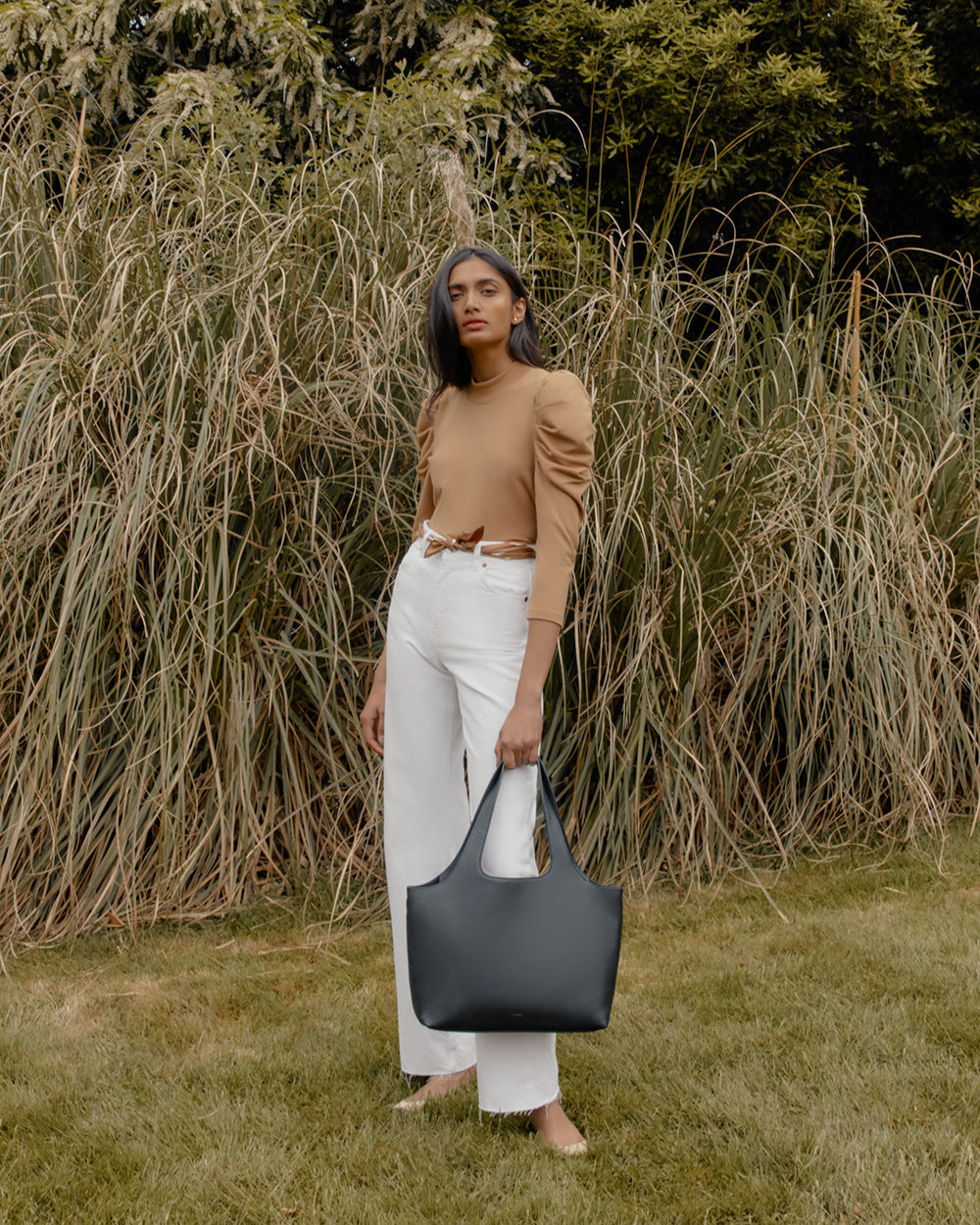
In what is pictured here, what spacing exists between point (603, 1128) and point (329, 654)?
1.54 meters

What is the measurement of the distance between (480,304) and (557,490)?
379mm

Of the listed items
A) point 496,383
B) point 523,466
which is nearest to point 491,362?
point 496,383

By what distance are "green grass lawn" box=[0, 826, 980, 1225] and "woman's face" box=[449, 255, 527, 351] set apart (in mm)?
1386

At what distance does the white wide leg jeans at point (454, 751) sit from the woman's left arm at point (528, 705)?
57 mm

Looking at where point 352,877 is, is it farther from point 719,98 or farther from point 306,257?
point 719,98

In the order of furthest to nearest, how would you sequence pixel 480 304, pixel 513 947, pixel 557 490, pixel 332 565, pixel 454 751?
pixel 332 565 < pixel 454 751 < pixel 480 304 < pixel 557 490 < pixel 513 947

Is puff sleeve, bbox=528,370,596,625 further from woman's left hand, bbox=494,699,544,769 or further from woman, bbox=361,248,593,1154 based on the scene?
woman's left hand, bbox=494,699,544,769

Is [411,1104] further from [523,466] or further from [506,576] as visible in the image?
[523,466]

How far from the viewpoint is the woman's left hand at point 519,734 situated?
1.90 meters

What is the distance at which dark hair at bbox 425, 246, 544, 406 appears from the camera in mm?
2092

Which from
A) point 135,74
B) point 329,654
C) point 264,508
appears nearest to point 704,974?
point 329,654

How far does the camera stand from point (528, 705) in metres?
1.91

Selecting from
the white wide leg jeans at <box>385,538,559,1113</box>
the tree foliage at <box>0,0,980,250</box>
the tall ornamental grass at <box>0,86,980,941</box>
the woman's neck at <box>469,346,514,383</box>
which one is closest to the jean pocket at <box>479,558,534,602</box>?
the white wide leg jeans at <box>385,538,559,1113</box>

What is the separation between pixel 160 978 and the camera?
2797 millimetres
